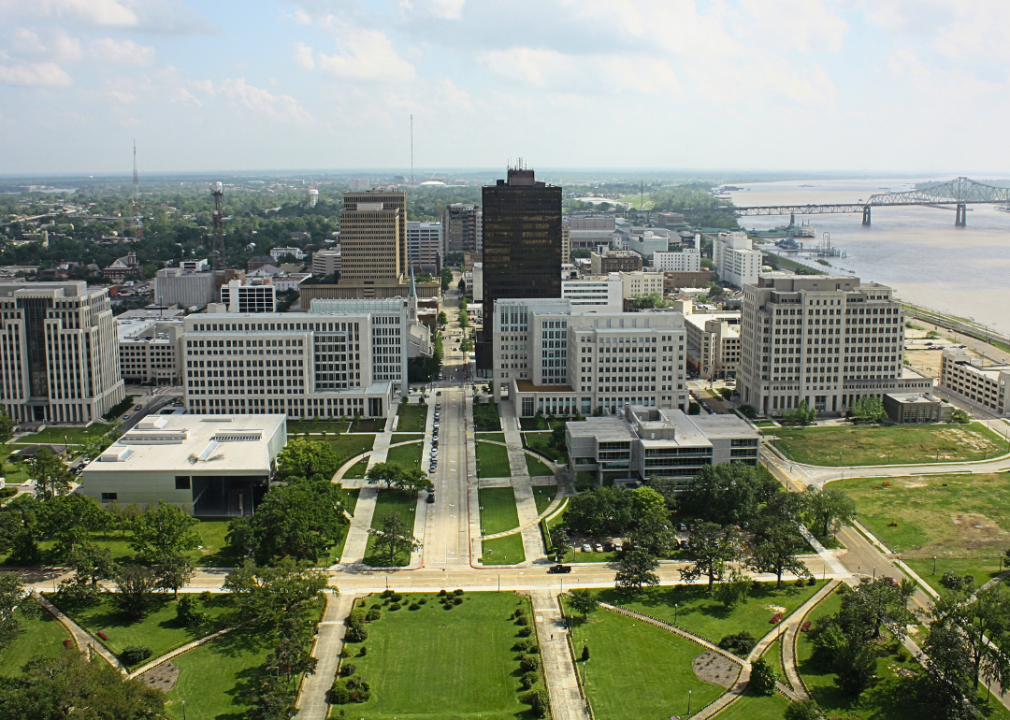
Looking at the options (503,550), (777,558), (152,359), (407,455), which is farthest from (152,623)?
(152,359)

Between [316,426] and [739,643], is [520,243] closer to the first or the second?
[316,426]

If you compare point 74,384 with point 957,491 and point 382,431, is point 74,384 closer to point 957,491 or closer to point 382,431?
point 382,431

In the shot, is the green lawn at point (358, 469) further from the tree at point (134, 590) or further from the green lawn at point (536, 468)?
the tree at point (134, 590)

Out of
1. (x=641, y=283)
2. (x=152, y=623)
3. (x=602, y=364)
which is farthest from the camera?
(x=641, y=283)

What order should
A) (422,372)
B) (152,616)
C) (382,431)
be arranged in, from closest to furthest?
(152,616) → (382,431) → (422,372)

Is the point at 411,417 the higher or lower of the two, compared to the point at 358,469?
higher

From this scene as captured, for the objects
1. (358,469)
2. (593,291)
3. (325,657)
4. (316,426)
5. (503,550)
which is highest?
(593,291)

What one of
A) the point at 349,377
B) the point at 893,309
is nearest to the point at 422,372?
the point at 349,377
